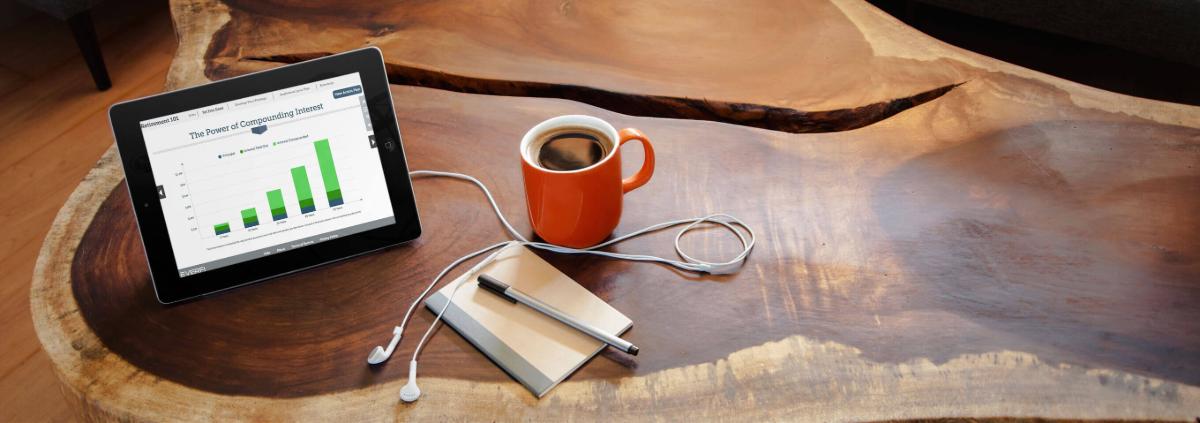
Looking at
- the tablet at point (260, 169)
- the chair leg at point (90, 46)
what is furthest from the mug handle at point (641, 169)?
the chair leg at point (90, 46)

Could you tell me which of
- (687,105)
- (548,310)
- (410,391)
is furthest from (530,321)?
(687,105)

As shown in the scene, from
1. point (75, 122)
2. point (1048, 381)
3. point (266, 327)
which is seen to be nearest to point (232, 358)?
point (266, 327)

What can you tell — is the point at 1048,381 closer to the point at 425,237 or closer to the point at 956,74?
the point at 956,74

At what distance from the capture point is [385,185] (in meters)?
0.85

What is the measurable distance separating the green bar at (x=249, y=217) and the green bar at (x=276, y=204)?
0.02 meters

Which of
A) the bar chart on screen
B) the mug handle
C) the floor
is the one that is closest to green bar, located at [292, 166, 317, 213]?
the bar chart on screen

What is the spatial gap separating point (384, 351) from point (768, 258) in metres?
0.37

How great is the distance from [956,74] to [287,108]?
2.57ft

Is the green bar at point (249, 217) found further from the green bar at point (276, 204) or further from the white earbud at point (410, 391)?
the white earbud at point (410, 391)

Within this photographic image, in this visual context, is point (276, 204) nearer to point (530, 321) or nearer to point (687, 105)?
point (530, 321)

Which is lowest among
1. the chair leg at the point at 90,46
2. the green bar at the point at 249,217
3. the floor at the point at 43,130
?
the floor at the point at 43,130

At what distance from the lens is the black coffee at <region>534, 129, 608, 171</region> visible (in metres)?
0.82

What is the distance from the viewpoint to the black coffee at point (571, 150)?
82 centimetres

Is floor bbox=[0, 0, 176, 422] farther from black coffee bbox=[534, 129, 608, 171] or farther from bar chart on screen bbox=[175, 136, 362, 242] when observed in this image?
black coffee bbox=[534, 129, 608, 171]
